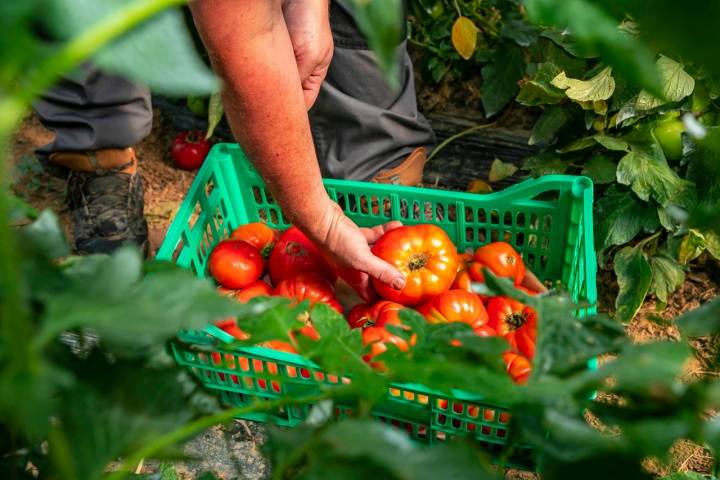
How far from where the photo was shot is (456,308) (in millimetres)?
1369

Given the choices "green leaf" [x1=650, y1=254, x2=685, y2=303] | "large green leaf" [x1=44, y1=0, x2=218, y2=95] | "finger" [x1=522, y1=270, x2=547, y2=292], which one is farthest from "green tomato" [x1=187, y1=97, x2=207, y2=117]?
"large green leaf" [x1=44, y1=0, x2=218, y2=95]

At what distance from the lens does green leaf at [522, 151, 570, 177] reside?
163cm

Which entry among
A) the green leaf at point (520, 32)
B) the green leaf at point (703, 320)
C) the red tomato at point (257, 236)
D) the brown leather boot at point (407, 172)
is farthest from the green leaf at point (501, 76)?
the green leaf at point (703, 320)

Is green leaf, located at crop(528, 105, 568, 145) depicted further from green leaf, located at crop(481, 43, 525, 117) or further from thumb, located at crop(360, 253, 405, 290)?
thumb, located at crop(360, 253, 405, 290)

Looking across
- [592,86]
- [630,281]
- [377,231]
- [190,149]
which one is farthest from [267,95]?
[190,149]

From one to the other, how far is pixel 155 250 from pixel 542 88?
1154 mm

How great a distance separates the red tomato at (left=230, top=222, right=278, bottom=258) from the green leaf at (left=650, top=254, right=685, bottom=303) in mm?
921

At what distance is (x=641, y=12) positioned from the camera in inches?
11.2

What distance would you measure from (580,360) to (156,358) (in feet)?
0.97

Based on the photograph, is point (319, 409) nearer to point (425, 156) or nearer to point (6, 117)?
point (6, 117)

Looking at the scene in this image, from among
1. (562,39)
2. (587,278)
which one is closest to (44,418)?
(587,278)

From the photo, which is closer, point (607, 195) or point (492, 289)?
point (492, 289)

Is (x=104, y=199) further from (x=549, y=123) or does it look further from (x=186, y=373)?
(x=186, y=373)

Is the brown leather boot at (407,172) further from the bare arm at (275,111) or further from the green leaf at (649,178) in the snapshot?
the green leaf at (649,178)
